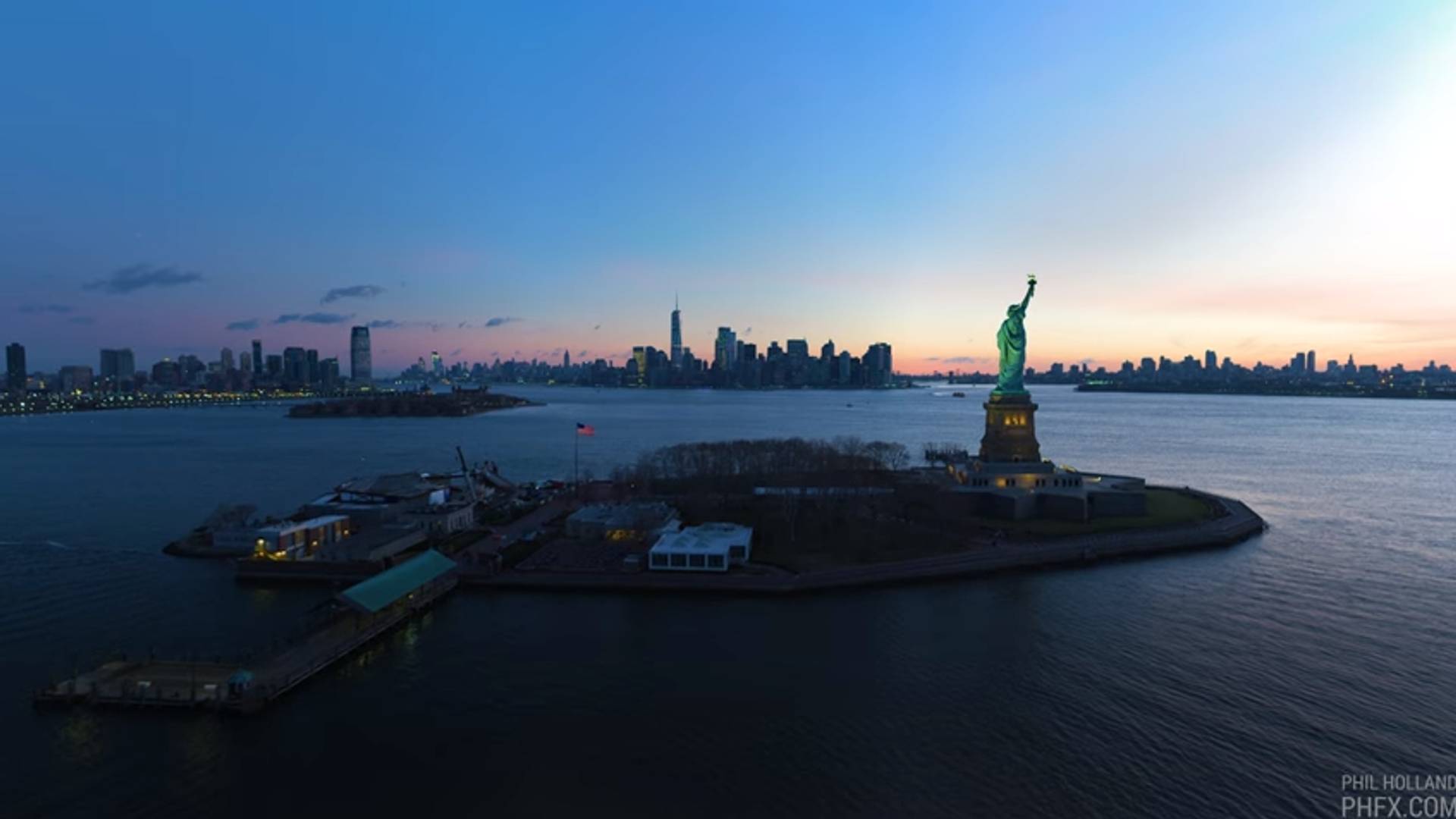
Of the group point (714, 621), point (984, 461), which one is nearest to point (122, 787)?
point (714, 621)

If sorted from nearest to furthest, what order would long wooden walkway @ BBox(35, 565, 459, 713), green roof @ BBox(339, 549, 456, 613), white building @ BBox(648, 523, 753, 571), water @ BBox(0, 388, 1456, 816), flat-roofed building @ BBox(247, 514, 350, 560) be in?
water @ BBox(0, 388, 1456, 816)
long wooden walkway @ BBox(35, 565, 459, 713)
green roof @ BBox(339, 549, 456, 613)
white building @ BBox(648, 523, 753, 571)
flat-roofed building @ BBox(247, 514, 350, 560)

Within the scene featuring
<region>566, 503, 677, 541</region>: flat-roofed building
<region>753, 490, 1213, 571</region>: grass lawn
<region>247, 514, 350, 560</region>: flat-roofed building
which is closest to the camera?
<region>753, 490, 1213, 571</region>: grass lawn

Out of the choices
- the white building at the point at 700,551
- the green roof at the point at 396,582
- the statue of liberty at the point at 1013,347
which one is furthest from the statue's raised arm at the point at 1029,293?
the green roof at the point at 396,582

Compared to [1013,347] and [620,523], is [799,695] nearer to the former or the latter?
[620,523]

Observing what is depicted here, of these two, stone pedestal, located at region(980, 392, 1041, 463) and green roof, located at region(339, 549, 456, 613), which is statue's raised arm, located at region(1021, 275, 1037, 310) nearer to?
stone pedestal, located at region(980, 392, 1041, 463)

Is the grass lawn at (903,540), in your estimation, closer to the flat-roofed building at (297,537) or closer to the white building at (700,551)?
the white building at (700,551)

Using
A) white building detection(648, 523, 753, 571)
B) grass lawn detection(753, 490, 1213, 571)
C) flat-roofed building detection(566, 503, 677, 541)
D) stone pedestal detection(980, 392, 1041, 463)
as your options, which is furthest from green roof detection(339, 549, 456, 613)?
stone pedestal detection(980, 392, 1041, 463)

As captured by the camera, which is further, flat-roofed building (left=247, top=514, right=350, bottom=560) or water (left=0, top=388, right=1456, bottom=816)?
flat-roofed building (left=247, top=514, right=350, bottom=560)
